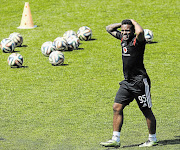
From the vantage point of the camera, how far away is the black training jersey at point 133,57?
9078mm

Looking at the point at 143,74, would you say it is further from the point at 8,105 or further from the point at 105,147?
the point at 8,105

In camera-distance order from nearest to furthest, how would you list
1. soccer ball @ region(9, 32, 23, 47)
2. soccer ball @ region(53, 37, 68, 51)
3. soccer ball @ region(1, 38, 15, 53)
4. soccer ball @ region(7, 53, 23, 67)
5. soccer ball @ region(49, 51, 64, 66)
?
soccer ball @ region(7, 53, 23, 67), soccer ball @ region(49, 51, 64, 66), soccer ball @ region(53, 37, 68, 51), soccer ball @ region(1, 38, 15, 53), soccer ball @ region(9, 32, 23, 47)

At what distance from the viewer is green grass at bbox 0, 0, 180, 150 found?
33.1 feet

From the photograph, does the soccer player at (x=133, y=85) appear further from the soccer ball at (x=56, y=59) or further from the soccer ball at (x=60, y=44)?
the soccer ball at (x=60, y=44)

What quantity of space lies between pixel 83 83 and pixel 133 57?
621 cm

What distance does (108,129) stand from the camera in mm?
10570

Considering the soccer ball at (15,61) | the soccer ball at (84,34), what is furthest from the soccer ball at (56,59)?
the soccer ball at (84,34)

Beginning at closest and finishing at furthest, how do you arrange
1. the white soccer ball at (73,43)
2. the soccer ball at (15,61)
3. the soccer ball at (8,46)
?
the soccer ball at (15,61) → the soccer ball at (8,46) → the white soccer ball at (73,43)

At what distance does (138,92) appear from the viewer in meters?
9.11

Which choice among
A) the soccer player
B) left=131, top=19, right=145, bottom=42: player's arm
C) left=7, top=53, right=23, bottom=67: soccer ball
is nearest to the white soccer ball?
left=7, top=53, right=23, bottom=67: soccer ball

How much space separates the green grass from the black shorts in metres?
0.92

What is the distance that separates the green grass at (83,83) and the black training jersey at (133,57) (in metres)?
1.50

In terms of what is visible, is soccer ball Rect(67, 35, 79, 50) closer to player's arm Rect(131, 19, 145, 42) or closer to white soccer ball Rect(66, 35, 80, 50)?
white soccer ball Rect(66, 35, 80, 50)

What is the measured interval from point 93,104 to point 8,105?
2.45 m
